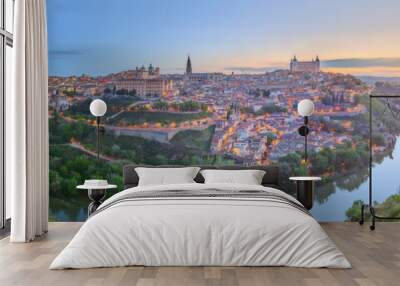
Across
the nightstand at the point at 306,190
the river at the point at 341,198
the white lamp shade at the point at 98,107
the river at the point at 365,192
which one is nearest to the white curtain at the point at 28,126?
the white lamp shade at the point at 98,107

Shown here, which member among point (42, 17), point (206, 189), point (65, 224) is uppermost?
point (42, 17)

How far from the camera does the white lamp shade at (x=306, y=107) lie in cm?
786

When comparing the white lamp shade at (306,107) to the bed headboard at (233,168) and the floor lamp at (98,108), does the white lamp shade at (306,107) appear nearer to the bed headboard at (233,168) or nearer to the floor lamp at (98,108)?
the bed headboard at (233,168)

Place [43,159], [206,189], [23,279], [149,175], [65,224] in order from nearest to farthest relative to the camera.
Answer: [23,279], [206,189], [43,159], [149,175], [65,224]

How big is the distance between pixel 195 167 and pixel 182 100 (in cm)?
116

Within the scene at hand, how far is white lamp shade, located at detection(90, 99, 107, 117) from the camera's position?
7820 mm

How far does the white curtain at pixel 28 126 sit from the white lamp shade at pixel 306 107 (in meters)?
3.15

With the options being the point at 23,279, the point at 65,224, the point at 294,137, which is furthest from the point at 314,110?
the point at 23,279

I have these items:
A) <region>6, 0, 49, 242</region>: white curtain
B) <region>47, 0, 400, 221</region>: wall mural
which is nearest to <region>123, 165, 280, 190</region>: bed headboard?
<region>47, 0, 400, 221</region>: wall mural

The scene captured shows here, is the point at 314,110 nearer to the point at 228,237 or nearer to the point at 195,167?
the point at 195,167

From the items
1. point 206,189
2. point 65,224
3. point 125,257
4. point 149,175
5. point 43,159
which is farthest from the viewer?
point 65,224

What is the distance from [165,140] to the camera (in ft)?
27.7

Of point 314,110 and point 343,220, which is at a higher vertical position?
point 314,110

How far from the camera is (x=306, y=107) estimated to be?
786 cm
